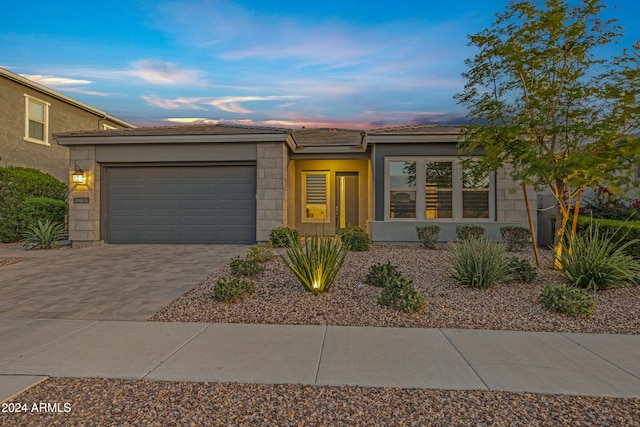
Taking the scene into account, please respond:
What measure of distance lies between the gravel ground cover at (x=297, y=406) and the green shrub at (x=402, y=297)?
6.11 feet

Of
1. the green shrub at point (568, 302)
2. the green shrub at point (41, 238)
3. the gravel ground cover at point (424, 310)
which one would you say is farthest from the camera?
the green shrub at point (41, 238)

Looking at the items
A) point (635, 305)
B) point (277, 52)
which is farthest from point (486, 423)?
point (277, 52)

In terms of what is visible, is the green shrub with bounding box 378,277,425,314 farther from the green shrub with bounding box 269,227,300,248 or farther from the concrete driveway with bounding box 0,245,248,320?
the green shrub with bounding box 269,227,300,248

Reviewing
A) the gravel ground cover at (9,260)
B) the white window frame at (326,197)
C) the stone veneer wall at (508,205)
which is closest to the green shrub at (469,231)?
the stone veneer wall at (508,205)

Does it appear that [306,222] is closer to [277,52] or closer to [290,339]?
[277,52]

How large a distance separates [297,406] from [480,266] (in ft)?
13.1

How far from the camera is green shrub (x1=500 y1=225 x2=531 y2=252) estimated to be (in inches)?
371

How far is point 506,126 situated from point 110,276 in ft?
24.5

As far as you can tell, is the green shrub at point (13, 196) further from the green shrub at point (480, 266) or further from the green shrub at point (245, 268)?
the green shrub at point (480, 266)

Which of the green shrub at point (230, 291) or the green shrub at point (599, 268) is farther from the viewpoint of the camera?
the green shrub at point (599, 268)

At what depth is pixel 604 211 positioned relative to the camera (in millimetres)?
9594

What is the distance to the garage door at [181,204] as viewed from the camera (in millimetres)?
10836

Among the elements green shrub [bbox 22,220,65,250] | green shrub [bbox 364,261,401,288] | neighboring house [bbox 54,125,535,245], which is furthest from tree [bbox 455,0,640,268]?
green shrub [bbox 22,220,65,250]

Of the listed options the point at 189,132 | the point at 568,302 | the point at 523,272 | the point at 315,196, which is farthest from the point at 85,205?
the point at 568,302
